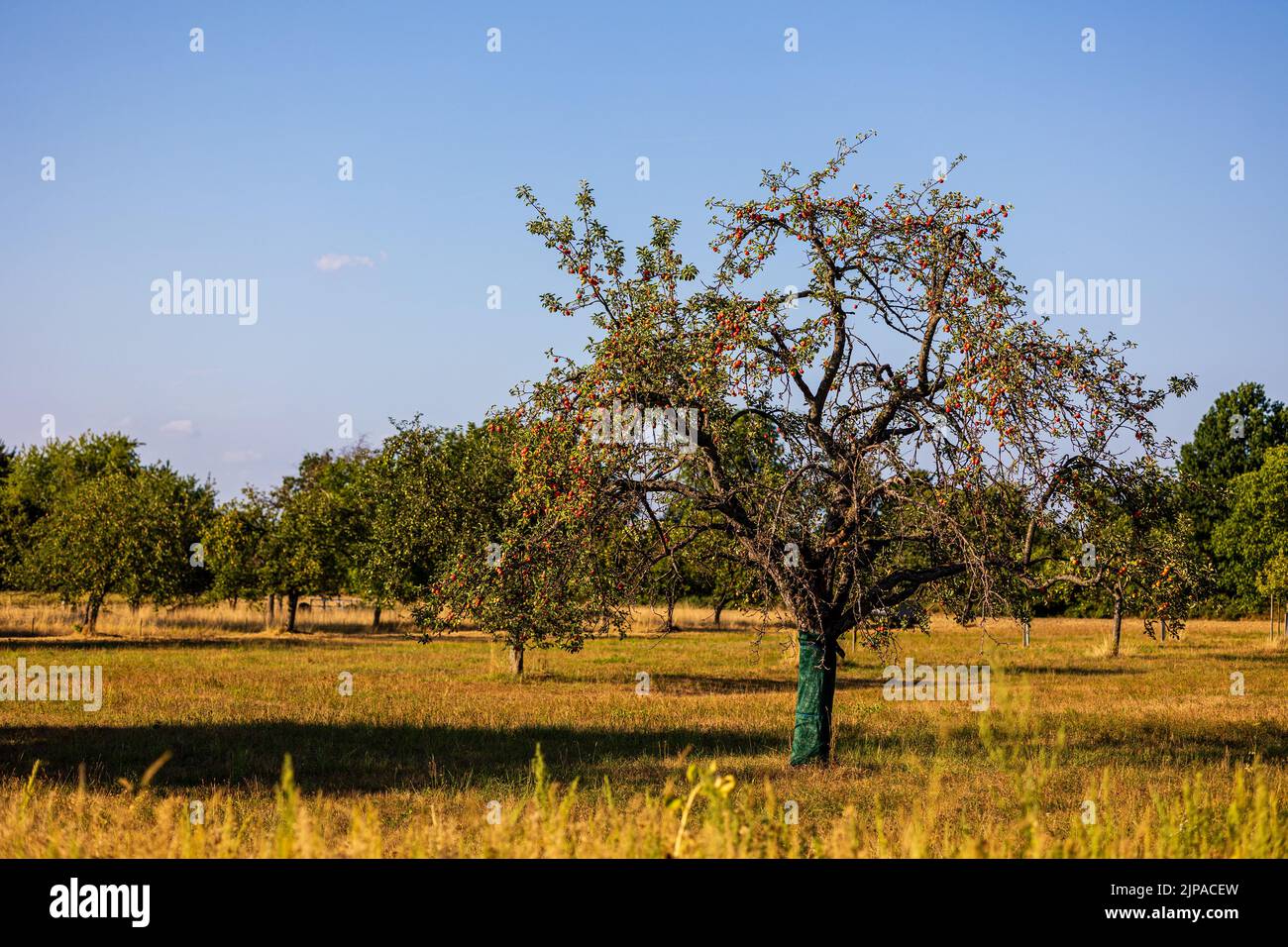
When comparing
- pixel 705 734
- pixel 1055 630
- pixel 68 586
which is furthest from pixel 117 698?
pixel 1055 630

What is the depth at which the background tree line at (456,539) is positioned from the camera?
14555 mm

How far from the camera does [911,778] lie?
1480cm

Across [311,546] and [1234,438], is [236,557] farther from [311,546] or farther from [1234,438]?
[1234,438]

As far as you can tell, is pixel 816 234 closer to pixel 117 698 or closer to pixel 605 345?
pixel 605 345

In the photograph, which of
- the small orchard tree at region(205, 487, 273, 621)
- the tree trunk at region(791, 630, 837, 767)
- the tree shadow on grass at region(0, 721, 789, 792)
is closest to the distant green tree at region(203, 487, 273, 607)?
the small orchard tree at region(205, 487, 273, 621)

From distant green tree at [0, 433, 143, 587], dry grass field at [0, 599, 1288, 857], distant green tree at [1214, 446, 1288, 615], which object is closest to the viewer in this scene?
dry grass field at [0, 599, 1288, 857]

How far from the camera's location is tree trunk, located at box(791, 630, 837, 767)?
15.1 metres

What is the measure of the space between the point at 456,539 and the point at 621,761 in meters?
15.5

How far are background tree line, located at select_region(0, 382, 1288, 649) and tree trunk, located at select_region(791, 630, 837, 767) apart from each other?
1.44 metres

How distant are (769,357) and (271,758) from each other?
33.4ft

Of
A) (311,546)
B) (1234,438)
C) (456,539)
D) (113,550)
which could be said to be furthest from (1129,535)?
(1234,438)

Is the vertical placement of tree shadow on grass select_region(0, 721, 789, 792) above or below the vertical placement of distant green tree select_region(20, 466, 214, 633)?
below

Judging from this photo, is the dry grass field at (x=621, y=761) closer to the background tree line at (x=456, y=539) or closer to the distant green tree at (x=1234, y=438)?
the background tree line at (x=456, y=539)

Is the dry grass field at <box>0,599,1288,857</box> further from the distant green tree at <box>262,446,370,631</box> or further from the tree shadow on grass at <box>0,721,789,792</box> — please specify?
the distant green tree at <box>262,446,370,631</box>
